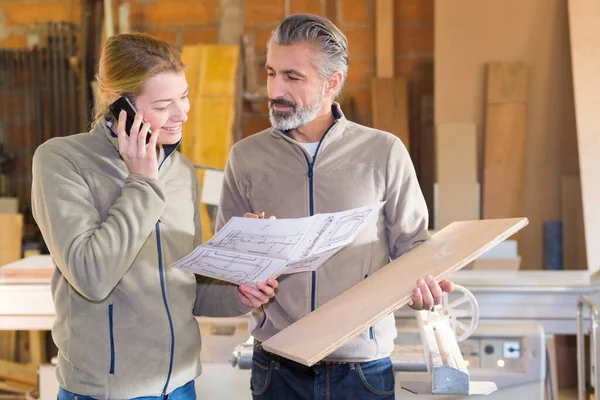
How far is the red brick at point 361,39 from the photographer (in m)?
4.11

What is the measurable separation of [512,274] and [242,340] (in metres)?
0.97

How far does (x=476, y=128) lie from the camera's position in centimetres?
372

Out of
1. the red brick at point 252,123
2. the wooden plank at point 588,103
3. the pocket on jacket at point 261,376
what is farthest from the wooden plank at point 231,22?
the pocket on jacket at point 261,376

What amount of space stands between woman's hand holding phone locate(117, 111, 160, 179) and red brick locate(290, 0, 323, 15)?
2.83 metres

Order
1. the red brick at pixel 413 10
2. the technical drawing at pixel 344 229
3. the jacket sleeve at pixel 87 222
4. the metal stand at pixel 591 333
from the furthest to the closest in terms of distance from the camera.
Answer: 1. the red brick at pixel 413 10
2. the metal stand at pixel 591 333
3. the technical drawing at pixel 344 229
4. the jacket sleeve at pixel 87 222

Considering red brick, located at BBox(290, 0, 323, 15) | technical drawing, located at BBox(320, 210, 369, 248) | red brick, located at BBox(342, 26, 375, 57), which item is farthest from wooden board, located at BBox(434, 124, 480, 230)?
technical drawing, located at BBox(320, 210, 369, 248)

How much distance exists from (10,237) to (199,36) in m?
1.47

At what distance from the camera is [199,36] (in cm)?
423

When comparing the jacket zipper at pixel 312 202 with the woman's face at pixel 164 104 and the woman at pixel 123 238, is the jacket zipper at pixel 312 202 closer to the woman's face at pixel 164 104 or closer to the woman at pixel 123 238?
the woman at pixel 123 238

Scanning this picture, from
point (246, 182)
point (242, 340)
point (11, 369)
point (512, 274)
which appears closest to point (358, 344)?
point (246, 182)

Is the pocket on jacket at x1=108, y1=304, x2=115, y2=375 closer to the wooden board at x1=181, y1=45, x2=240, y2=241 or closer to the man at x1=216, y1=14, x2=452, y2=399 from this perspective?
the man at x1=216, y1=14, x2=452, y2=399

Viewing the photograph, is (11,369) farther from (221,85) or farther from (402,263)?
(402,263)

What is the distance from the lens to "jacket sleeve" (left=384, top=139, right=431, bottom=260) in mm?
1784

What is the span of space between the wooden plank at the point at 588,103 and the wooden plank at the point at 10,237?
2702 mm
